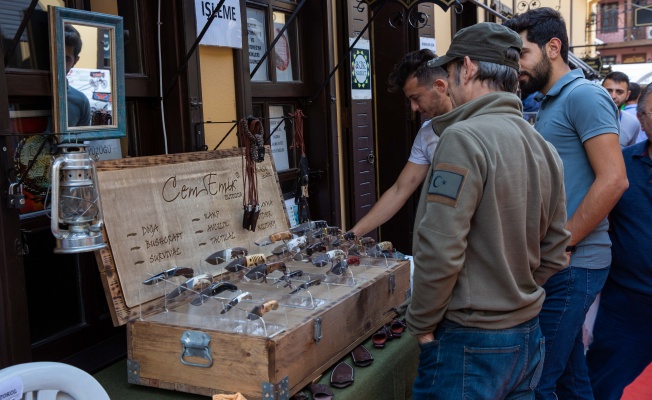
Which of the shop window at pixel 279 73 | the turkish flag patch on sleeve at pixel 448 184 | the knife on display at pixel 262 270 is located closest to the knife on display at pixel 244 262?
the knife on display at pixel 262 270

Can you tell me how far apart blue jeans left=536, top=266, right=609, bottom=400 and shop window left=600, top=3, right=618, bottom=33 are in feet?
99.3

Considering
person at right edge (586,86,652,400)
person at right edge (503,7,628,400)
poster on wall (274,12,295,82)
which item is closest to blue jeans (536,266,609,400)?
person at right edge (503,7,628,400)

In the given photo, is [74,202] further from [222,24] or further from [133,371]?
[222,24]

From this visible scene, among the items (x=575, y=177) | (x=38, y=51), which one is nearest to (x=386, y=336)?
(x=575, y=177)

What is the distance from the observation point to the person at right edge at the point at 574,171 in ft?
7.89

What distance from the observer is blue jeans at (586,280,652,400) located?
294 centimetres

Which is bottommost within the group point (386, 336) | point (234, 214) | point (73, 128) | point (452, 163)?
point (386, 336)

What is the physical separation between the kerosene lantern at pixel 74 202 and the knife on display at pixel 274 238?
0.87 meters

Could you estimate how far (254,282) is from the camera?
7.99 ft

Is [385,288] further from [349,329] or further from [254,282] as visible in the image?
[254,282]

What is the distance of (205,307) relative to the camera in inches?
83.9

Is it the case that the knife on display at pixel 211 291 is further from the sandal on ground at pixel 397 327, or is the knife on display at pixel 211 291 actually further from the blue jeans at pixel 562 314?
the blue jeans at pixel 562 314

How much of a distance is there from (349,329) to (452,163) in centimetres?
84

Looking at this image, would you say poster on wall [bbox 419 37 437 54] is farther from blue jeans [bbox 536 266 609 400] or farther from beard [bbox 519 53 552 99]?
blue jeans [bbox 536 266 609 400]
